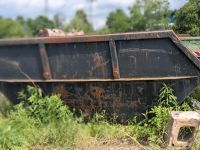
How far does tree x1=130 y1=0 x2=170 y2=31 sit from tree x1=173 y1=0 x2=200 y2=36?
1.39 feet

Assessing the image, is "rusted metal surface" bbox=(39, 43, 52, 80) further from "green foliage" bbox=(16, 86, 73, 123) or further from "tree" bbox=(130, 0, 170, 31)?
"tree" bbox=(130, 0, 170, 31)

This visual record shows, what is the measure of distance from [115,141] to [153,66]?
1184 millimetres

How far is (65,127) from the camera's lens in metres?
5.37

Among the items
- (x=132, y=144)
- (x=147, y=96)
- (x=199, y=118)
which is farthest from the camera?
(x=147, y=96)

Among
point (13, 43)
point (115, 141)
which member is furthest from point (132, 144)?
point (13, 43)

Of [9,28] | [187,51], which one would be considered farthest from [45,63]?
[9,28]

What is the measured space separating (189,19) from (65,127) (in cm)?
293

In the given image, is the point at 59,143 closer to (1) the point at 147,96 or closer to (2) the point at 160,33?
(1) the point at 147,96

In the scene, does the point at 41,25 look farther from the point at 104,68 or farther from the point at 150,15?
the point at 104,68

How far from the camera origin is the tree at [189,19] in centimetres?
656

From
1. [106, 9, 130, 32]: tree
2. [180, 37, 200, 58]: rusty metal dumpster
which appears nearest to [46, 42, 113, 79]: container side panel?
[180, 37, 200, 58]: rusty metal dumpster

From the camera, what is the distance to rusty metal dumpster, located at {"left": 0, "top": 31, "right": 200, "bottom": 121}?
17.4 ft

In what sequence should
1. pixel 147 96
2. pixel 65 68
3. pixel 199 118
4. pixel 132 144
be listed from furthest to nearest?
pixel 65 68 < pixel 147 96 < pixel 132 144 < pixel 199 118

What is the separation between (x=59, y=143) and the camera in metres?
5.18
